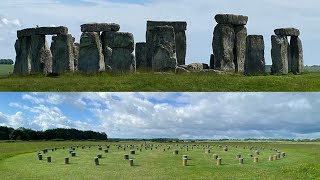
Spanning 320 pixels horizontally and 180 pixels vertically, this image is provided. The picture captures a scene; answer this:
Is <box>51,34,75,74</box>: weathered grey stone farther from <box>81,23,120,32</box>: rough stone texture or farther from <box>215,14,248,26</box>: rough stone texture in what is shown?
<box>215,14,248,26</box>: rough stone texture

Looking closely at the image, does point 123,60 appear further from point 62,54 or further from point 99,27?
point 99,27

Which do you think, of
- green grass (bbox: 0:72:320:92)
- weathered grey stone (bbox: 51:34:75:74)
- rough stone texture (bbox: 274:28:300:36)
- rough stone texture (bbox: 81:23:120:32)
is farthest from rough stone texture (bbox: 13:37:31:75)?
rough stone texture (bbox: 274:28:300:36)

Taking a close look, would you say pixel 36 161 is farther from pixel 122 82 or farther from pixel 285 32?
pixel 285 32

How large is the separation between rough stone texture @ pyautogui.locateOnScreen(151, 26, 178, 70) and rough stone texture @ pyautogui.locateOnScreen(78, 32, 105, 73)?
2992mm

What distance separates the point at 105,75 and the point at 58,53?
4.92m

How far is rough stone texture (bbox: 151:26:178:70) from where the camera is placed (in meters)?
35.6

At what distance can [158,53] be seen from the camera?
3569 cm

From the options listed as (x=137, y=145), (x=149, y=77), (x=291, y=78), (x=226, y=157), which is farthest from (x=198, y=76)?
(x=137, y=145)

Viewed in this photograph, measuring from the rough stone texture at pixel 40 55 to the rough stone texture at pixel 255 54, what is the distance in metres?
11.5

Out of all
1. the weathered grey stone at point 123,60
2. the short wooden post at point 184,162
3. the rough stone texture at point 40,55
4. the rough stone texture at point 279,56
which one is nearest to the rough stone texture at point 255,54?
the rough stone texture at point 279,56

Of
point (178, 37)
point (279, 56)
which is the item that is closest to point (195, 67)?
point (178, 37)

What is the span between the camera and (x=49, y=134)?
79.2ft

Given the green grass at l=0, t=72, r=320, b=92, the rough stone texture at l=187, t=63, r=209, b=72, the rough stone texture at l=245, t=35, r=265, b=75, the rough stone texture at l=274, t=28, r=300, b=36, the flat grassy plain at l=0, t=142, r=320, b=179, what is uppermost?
the rough stone texture at l=274, t=28, r=300, b=36

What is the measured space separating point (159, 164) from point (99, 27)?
17284 mm
